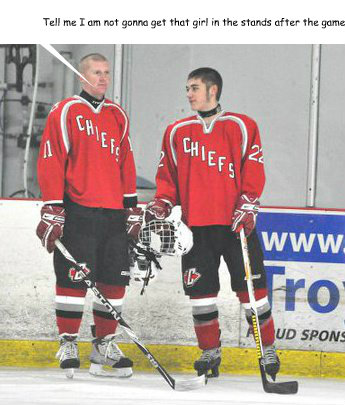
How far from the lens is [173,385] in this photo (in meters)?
6.27

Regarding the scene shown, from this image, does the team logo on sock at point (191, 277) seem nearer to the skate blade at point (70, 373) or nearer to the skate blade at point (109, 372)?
the skate blade at point (109, 372)

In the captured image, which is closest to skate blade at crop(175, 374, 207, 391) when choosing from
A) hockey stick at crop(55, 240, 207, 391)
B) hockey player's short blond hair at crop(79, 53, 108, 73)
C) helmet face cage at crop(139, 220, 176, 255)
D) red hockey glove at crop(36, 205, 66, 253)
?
hockey stick at crop(55, 240, 207, 391)

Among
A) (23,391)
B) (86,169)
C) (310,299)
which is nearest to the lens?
(23,391)

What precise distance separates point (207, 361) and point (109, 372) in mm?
507

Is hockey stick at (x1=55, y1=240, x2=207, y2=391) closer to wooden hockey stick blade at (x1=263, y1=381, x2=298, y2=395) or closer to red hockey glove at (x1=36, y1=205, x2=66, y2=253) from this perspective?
red hockey glove at (x1=36, y1=205, x2=66, y2=253)

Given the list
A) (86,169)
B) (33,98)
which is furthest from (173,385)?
(33,98)

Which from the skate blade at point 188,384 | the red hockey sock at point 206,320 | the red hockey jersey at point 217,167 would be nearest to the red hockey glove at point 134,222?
the red hockey jersey at point 217,167

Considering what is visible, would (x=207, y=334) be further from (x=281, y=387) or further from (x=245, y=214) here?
(x=245, y=214)

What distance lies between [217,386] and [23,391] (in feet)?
3.07

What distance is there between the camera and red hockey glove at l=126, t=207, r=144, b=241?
6660mm

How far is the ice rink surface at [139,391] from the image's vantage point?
5.90 metres

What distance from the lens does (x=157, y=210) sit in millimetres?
6566
